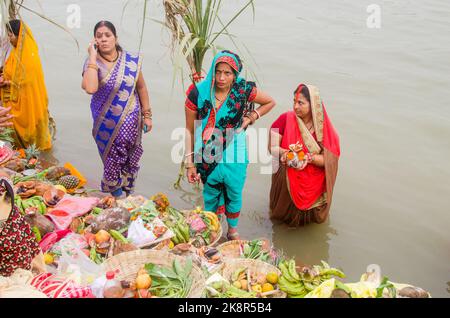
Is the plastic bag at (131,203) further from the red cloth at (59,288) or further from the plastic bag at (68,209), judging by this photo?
the red cloth at (59,288)

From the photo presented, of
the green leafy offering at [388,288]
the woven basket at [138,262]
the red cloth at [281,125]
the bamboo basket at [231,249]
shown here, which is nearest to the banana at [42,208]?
the woven basket at [138,262]

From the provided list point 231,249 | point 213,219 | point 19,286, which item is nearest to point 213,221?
point 213,219

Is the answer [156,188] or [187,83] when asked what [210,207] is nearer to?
[156,188]

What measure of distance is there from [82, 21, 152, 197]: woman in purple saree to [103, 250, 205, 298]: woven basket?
144 cm

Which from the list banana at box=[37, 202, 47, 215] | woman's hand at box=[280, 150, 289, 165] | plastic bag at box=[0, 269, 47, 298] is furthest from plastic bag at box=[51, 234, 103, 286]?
woman's hand at box=[280, 150, 289, 165]

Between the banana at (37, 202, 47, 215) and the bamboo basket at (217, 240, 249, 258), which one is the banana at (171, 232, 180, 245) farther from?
the banana at (37, 202, 47, 215)

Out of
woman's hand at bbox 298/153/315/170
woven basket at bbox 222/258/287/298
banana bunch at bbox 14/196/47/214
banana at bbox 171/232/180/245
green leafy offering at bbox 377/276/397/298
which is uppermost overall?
woman's hand at bbox 298/153/315/170

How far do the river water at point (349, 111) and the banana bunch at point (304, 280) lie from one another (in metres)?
1.32

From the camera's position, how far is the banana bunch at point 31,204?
130 inches

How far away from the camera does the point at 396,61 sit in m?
7.51

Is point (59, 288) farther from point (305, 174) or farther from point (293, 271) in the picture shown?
point (305, 174)

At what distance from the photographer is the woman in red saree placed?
141 inches
